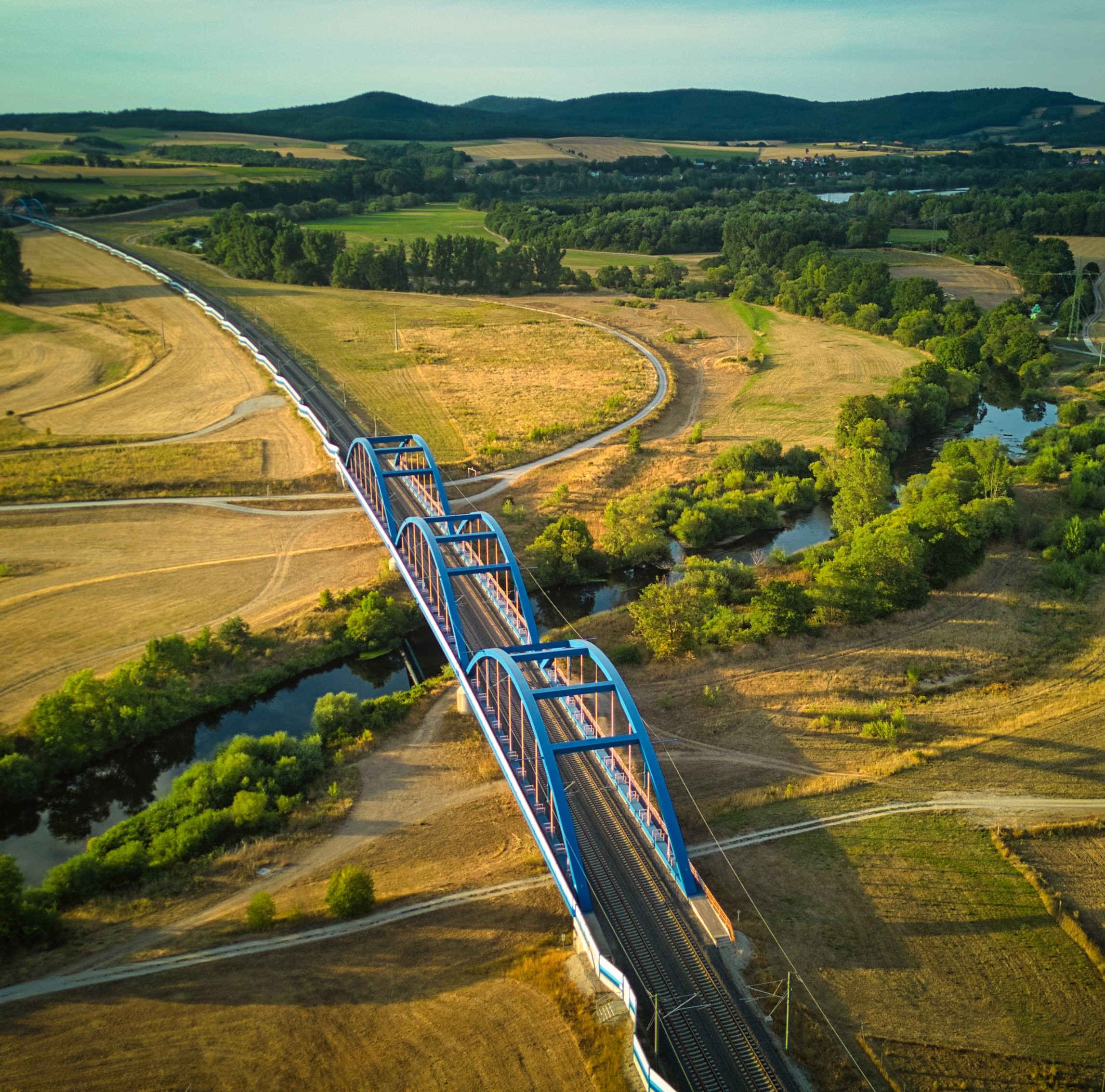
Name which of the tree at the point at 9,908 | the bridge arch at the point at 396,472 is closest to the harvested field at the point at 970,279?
the bridge arch at the point at 396,472

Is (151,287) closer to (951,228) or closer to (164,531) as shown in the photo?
(164,531)

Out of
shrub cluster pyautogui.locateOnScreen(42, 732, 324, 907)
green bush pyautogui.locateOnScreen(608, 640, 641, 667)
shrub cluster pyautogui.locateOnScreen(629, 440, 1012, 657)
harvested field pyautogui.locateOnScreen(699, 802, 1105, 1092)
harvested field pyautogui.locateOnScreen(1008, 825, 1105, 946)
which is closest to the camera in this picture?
harvested field pyautogui.locateOnScreen(699, 802, 1105, 1092)

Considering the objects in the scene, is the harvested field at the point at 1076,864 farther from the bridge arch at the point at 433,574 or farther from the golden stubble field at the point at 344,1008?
the bridge arch at the point at 433,574

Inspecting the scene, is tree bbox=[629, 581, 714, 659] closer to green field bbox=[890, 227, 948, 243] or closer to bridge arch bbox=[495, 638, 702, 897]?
bridge arch bbox=[495, 638, 702, 897]

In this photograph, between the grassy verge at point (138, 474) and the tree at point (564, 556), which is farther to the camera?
the grassy verge at point (138, 474)

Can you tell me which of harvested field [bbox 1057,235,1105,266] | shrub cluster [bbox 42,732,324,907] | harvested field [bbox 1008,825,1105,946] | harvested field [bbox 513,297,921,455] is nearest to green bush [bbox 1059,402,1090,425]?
harvested field [bbox 513,297,921,455]

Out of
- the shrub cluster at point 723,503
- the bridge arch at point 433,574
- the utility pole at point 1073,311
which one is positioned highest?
the utility pole at point 1073,311
